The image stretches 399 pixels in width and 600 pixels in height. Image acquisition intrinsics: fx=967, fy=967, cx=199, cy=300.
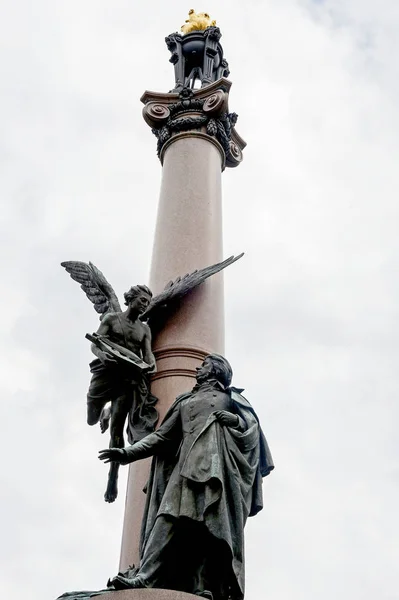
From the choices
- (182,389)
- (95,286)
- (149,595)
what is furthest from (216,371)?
(95,286)

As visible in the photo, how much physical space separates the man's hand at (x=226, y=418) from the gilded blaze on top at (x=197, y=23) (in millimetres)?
10014

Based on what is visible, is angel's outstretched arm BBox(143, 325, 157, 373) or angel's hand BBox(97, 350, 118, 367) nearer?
angel's hand BBox(97, 350, 118, 367)

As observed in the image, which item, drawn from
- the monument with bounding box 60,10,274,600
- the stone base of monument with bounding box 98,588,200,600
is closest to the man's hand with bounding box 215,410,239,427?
the monument with bounding box 60,10,274,600

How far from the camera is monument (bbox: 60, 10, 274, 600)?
8547 mm

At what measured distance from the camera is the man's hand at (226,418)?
917 centimetres

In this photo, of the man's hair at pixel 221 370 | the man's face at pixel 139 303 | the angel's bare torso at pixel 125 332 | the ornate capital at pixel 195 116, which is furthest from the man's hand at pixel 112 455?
the ornate capital at pixel 195 116

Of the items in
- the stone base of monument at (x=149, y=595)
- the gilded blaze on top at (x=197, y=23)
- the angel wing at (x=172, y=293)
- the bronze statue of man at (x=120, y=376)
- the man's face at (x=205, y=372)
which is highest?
the gilded blaze on top at (x=197, y=23)

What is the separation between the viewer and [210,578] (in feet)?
28.0

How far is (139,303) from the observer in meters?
11.2

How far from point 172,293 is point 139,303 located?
Result: 62 centimetres

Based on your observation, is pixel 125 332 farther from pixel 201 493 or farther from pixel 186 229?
pixel 201 493

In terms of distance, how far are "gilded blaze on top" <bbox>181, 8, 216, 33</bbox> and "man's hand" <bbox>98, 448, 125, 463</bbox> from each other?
10.4 metres

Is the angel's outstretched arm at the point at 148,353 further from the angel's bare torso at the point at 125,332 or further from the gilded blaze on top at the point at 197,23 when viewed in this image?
the gilded blaze on top at the point at 197,23

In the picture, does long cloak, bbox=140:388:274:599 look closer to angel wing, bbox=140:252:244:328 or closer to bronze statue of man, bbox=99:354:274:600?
bronze statue of man, bbox=99:354:274:600
